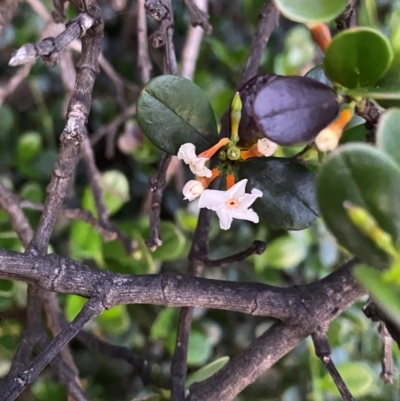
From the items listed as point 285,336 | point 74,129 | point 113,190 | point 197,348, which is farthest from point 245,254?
point 113,190

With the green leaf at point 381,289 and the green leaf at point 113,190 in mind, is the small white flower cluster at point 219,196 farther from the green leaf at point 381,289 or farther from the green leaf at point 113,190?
the green leaf at point 113,190

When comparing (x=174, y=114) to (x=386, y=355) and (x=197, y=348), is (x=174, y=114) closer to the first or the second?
(x=386, y=355)

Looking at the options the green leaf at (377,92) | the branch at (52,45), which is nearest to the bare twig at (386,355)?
the green leaf at (377,92)

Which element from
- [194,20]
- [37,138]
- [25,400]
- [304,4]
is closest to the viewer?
[304,4]

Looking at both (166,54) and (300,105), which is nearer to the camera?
(300,105)

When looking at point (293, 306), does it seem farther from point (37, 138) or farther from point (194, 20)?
point (37, 138)

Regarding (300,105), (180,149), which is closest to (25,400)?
(180,149)

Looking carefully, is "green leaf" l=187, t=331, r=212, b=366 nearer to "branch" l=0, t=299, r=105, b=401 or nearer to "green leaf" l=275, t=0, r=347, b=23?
"branch" l=0, t=299, r=105, b=401
